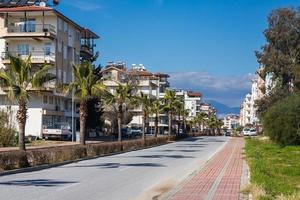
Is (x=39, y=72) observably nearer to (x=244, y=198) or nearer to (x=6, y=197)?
(x=6, y=197)

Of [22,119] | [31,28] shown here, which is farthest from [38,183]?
[31,28]

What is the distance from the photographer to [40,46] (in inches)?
2872

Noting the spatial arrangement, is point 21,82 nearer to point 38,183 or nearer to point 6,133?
point 38,183

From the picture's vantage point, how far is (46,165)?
26.2 m

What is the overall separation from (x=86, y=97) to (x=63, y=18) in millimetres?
39643

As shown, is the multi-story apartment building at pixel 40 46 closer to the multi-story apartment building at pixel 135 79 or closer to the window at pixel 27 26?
the window at pixel 27 26

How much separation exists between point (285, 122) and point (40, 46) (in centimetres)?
3400

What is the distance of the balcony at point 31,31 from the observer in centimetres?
7106

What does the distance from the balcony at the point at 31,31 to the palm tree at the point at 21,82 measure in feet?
137

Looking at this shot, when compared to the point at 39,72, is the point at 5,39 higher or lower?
higher

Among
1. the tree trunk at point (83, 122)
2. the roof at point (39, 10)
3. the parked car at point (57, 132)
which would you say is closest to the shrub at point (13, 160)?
the tree trunk at point (83, 122)

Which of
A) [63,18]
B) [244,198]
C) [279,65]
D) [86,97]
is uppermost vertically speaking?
[63,18]

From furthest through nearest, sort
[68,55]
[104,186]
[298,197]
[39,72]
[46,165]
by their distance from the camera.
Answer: [68,55] → [39,72] → [46,165] → [104,186] → [298,197]

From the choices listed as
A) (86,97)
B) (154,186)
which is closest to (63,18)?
(86,97)
